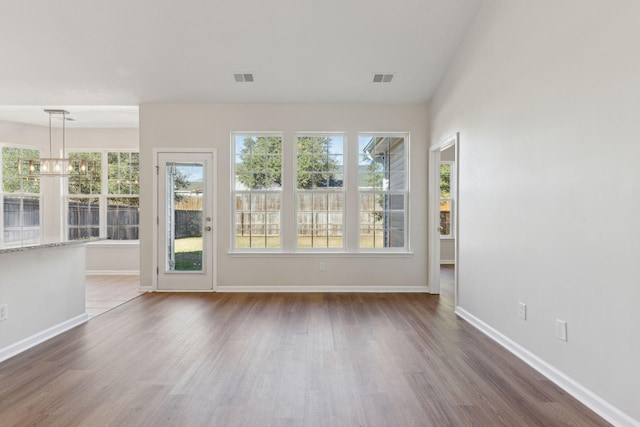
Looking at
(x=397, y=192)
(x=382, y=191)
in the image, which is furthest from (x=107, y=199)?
(x=397, y=192)

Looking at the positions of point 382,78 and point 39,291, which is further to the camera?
point 382,78

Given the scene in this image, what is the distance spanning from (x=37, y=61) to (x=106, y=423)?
4366 millimetres

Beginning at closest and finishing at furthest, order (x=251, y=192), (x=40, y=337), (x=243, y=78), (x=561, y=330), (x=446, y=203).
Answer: (x=561, y=330) < (x=40, y=337) < (x=243, y=78) < (x=251, y=192) < (x=446, y=203)

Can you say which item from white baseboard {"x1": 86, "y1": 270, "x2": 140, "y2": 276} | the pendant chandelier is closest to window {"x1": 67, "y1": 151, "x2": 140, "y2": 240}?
the pendant chandelier

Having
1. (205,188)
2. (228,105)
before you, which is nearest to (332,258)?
(205,188)

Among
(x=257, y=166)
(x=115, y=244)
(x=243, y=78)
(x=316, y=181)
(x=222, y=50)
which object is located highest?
(x=222, y=50)

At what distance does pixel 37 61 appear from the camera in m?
4.32

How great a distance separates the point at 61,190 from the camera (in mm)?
7039

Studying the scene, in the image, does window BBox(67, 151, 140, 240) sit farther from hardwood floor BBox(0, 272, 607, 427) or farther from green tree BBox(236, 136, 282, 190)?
hardwood floor BBox(0, 272, 607, 427)

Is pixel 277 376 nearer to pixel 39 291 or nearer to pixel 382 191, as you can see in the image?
pixel 39 291

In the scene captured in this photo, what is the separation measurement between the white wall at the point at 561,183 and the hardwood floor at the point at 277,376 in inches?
14.9

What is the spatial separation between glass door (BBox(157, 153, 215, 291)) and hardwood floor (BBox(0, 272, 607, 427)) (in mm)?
1287

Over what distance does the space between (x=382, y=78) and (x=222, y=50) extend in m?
2.06

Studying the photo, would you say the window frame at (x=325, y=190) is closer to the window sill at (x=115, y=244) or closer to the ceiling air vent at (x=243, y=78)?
the ceiling air vent at (x=243, y=78)
